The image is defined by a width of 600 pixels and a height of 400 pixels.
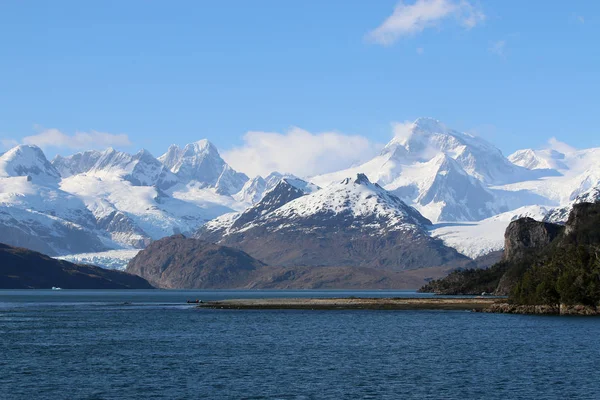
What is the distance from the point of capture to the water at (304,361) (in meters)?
97.0

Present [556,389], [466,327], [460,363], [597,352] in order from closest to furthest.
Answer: [556,389] → [460,363] → [597,352] → [466,327]

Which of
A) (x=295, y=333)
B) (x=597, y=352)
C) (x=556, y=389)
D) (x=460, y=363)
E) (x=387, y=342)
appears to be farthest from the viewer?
(x=295, y=333)

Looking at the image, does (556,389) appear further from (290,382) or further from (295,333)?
(295,333)

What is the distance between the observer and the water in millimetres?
97000

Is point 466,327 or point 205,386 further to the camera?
point 466,327

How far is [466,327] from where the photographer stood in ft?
575

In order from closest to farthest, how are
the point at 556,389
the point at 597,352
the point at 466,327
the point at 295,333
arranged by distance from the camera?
the point at 556,389
the point at 597,352
the point at 295,333
the point at 466,327

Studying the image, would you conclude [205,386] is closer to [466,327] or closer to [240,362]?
[240,362]

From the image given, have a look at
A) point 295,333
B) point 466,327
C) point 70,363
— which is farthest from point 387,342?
point 70,363

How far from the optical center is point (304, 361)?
12106 centimetres

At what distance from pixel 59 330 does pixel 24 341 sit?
2506 cm

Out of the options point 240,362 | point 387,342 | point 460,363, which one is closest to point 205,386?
point 240,362

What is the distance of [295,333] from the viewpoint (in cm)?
16425

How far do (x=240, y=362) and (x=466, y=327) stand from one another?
65998mm
